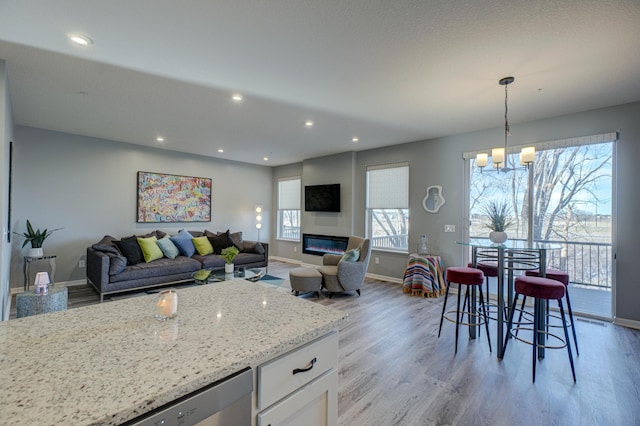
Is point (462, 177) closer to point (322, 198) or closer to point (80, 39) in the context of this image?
point (322, 198)

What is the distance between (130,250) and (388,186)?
478cm

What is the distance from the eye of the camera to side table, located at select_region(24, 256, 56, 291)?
4290 millimetres

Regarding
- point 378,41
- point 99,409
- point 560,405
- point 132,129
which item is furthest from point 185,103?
point 560,405

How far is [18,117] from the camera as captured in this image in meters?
4.13

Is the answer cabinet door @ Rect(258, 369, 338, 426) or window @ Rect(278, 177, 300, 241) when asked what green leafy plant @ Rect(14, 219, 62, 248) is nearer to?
window @ Rect(278, 177, 300, 241)

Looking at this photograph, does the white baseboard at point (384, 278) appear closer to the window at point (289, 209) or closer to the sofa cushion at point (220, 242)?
the window at point (289, 209)

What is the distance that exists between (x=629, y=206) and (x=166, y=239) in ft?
22.9

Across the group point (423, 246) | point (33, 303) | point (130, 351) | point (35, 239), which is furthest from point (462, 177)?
point (35, 239)

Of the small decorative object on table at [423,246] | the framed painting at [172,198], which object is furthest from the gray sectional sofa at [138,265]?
the small decorative object on table at [423,246]

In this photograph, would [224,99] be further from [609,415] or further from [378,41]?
[609,415]

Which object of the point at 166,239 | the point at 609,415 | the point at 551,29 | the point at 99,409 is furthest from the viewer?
the point at 166,239

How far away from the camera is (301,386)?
1.08m

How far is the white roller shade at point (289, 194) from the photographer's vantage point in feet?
24.8

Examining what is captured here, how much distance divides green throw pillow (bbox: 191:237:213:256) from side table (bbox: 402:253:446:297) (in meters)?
3.89
